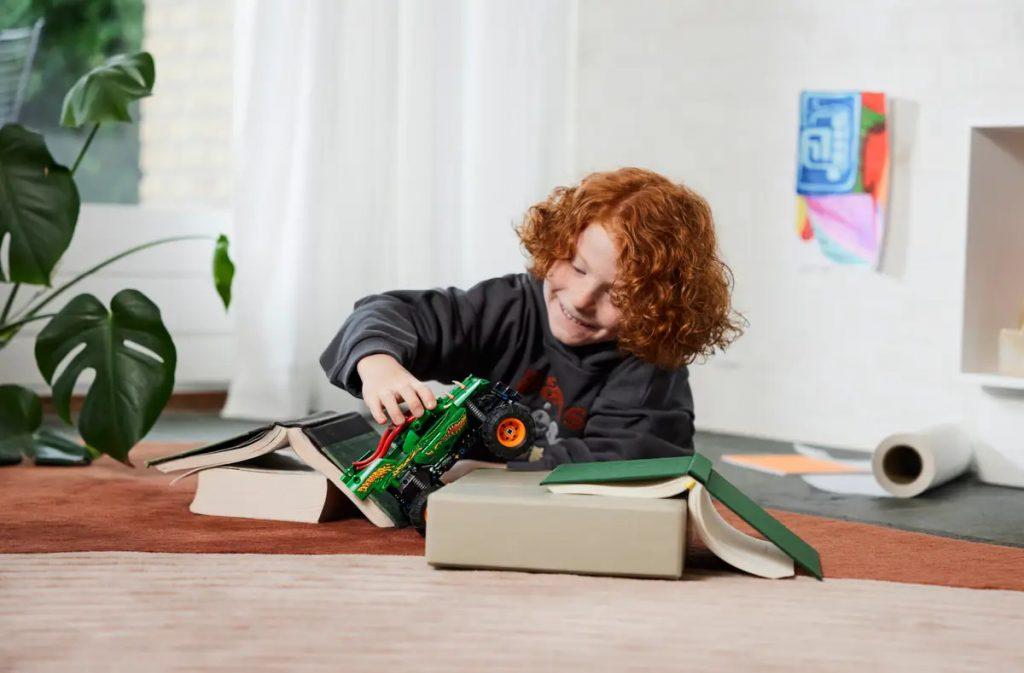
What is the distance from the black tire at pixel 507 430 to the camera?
4.48 feet

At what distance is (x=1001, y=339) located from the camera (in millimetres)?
2105

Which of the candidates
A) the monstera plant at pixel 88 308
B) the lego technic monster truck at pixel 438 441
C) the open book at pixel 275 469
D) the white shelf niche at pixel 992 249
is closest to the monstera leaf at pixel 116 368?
the monstera plant at pixel 88 308

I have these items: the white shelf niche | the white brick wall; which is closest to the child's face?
the white shelf niche

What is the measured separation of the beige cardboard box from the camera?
1185 millimetres

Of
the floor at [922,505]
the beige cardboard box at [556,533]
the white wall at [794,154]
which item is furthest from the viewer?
the white wall at [794,154]

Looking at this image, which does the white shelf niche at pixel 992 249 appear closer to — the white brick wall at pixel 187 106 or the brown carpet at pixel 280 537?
the brown carpet at pixel 280 537

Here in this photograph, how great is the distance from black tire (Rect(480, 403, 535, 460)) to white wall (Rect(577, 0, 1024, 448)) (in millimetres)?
1031

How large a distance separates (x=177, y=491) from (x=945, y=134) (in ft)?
5.03

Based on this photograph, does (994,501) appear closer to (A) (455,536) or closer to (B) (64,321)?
(A) (455,536)

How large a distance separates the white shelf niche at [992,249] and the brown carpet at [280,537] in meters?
0.60

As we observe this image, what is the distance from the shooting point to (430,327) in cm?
156

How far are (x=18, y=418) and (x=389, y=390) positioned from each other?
0.88m

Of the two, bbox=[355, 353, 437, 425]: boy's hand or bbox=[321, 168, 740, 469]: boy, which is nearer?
bbox=[355, 353, 437, 425]: boy's hand

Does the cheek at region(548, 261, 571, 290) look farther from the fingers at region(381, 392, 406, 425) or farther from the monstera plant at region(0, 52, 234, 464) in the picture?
the monstera plant at region(0, 52, 234, 464)
